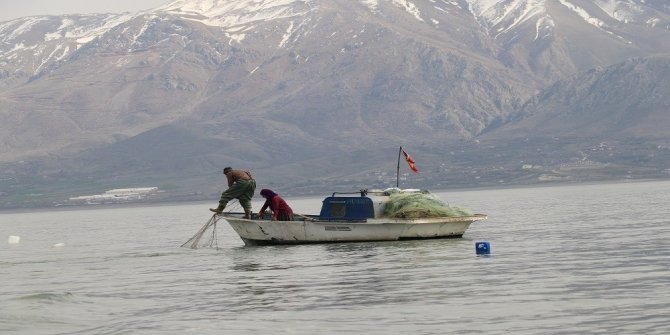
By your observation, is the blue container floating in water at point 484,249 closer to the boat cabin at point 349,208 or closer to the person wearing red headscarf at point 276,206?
the boat cabin at point 349,208

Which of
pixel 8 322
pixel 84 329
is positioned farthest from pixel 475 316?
pixel 8 322

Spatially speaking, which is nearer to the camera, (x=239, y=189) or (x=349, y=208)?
(x=239, y=189)

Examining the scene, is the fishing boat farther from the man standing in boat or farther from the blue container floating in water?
the blue container floating in water

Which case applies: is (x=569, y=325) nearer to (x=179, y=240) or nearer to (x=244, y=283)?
(x=244, y=283)

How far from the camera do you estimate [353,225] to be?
75.6 meters

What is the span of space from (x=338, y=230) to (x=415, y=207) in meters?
4.79

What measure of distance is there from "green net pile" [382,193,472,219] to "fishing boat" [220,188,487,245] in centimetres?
6

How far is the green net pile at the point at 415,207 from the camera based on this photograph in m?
75.5

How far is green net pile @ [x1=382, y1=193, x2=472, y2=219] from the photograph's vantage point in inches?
2972

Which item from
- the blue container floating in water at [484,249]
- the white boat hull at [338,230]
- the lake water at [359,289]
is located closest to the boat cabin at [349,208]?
the white boat hull at [338,230]

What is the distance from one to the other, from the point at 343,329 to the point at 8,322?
12.3m

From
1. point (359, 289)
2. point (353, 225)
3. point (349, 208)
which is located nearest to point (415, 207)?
point (353, 225)

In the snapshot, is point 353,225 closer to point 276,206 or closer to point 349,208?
point 349,208

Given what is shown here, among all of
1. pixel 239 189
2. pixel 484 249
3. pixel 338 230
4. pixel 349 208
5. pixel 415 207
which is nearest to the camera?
pixel 484 249
